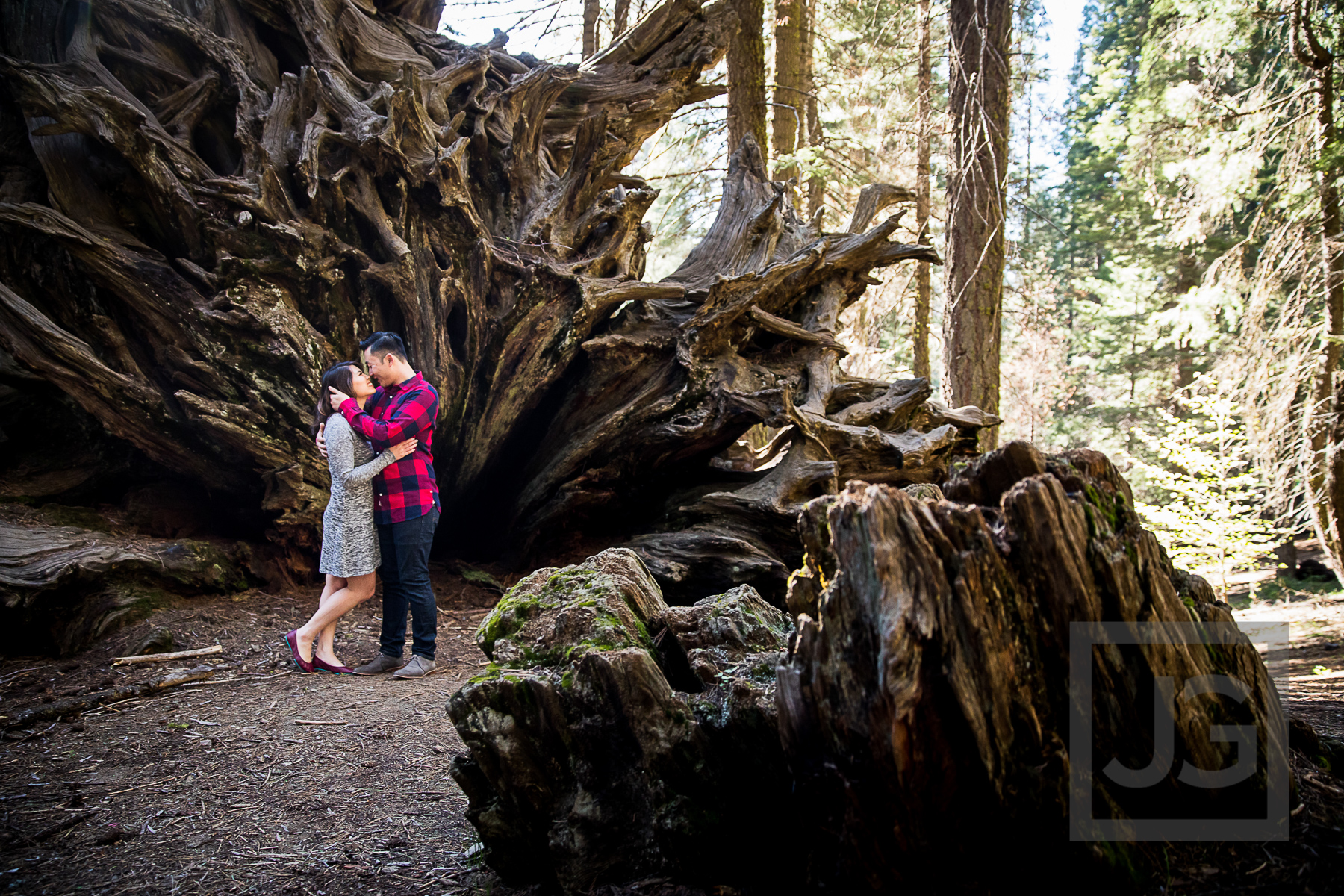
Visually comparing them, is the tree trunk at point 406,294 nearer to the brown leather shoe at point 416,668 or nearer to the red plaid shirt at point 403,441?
the red plaid shirt at point 403,441

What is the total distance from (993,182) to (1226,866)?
309 inches

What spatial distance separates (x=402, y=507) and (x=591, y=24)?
→ 1016 cm

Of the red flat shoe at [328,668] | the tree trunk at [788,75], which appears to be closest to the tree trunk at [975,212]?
the tree trunk at [788,75]

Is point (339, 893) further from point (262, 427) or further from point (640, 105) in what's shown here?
point (640, 105)

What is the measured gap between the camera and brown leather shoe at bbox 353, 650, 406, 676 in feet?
17.2

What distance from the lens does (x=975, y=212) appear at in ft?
27.3

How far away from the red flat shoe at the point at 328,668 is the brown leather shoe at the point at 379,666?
0.21ft

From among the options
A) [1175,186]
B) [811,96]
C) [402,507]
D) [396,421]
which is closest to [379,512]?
[402,507]

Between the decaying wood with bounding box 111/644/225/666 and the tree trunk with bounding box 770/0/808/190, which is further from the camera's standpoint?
the tree trunk with bounding box 770/0/808/190

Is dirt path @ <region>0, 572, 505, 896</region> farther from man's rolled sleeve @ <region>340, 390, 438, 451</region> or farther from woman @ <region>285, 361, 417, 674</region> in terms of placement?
man's rolled sleeve @ <region>340, 390, 438, 451</region>

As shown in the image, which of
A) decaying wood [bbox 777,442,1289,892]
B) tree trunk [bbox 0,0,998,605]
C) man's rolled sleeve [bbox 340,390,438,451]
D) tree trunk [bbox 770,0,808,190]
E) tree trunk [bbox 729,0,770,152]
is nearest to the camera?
decaying wood [bbox 777,442,1289,892]

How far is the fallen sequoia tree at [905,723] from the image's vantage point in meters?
1.84

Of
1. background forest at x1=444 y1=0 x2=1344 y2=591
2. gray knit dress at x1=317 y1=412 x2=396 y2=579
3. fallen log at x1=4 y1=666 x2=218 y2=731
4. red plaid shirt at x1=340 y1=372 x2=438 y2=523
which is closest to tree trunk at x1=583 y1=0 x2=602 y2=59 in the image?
background forest at x1=444 y1=0 x2=1344 y2=591

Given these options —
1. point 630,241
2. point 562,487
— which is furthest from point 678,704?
point 630,241
